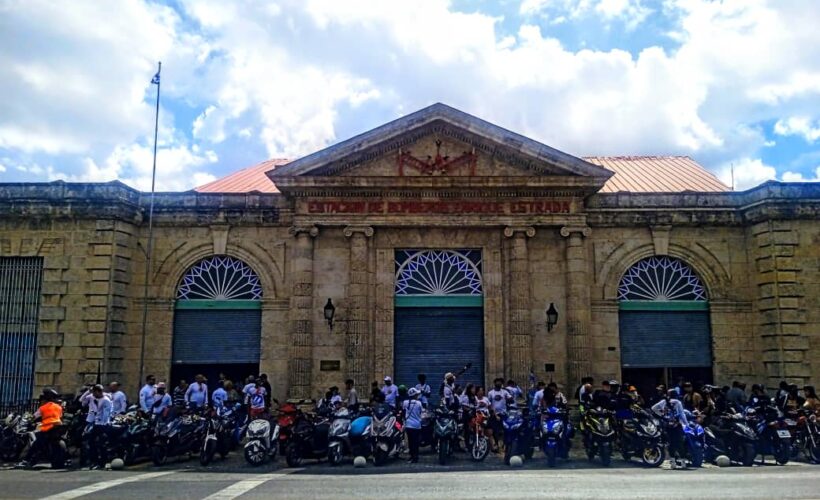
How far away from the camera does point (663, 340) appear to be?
19.0m

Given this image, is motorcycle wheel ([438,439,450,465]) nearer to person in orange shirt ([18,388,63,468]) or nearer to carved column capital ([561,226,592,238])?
person in orange shirt ([18,388,63,468])

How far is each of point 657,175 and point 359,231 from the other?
39.7 feet

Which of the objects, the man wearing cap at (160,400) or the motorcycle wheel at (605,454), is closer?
the motorcycle wheel at (605,454)

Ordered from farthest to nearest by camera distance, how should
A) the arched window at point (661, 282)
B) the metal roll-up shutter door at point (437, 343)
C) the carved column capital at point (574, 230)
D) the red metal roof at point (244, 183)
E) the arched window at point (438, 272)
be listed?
the red metal roof at point (244, 183)
the arched window at point (661, 282)
the arched window at point (438, 272)
the carved column capital at point (574, 230)
the metal roll-up shutter door at point (437, 343)

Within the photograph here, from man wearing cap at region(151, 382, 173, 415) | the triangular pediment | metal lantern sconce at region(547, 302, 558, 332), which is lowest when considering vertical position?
man wearing cap at region(151, 382, 173, 415)

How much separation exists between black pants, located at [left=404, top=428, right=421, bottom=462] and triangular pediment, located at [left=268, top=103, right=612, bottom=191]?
7.57 meters

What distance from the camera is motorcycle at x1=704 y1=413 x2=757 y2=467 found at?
13.1 m

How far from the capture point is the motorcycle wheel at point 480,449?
525 inches

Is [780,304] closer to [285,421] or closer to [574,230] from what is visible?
[574,230]

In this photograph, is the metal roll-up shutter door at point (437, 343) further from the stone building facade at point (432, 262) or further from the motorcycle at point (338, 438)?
the motorcycle at point (338, 438)

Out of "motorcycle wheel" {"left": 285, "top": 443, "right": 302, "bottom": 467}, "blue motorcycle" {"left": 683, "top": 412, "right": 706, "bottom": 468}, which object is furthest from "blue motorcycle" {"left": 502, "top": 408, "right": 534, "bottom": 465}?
"motorcycle wheel" {"left": 285, "top": 443, "right": 302, "bottom": 467}

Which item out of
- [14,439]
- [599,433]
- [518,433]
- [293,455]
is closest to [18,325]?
[14,439]

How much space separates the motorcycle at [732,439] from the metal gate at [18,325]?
644 inches

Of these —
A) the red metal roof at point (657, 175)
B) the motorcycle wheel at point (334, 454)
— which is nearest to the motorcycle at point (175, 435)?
the motorcycle wheel at point (334, 454)
